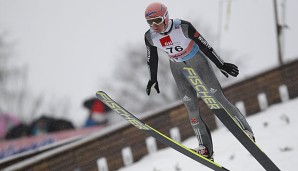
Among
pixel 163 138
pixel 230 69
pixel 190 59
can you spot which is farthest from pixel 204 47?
pixel 163 138

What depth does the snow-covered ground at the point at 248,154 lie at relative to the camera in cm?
647

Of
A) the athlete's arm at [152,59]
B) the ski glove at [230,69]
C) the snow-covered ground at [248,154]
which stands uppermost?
the athlete's arm at [152,59]

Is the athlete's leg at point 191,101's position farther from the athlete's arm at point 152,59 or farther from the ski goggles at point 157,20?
the ski goggles at point 157,20

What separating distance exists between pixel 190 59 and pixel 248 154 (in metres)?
2.82

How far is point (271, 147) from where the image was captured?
7.27 metres

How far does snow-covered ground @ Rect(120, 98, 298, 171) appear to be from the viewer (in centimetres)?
647

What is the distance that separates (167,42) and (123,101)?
31.6 meters

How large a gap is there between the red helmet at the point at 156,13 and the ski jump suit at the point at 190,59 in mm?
221

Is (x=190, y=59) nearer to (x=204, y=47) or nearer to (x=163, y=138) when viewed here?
(x=204, y=47)

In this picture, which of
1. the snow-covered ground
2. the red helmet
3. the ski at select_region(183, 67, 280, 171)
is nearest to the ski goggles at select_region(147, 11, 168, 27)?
the red helmet

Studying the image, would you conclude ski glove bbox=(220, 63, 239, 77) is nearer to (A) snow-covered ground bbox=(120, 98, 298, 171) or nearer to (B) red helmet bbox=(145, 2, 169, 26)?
(B) red helmet bbox=(145, 2, 169, 26)

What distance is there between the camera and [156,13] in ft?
15.8

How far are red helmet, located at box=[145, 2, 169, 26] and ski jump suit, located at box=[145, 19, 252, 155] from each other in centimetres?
22

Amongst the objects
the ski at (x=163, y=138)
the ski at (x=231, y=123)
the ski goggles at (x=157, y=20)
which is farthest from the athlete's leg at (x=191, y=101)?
the ski goggles at (x=157, y=20)
